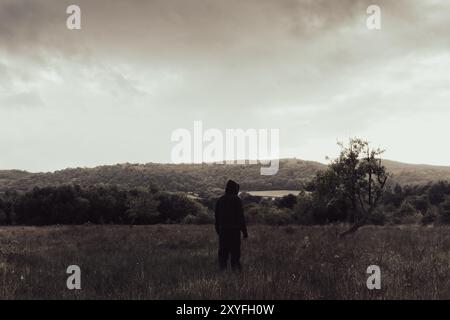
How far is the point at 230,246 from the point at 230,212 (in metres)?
0.78

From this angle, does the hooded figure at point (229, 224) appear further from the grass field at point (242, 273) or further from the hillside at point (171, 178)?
the hillside at point (171, 178)

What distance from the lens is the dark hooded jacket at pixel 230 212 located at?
9758mm

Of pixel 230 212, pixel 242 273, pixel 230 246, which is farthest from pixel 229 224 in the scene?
pixel 242 273

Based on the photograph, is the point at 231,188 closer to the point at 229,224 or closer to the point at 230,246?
the point at 229,224

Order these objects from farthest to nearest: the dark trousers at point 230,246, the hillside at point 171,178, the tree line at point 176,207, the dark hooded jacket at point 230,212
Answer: the hillside at point 171,178
the tree line at point 176,207
the dark hooded jacket at point 230,212
the dark trousers at point 230,246

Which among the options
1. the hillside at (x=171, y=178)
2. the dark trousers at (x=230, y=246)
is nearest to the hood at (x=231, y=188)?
the dark trousers at (x=230, y=246)

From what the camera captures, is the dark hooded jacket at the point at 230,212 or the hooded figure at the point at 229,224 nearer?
the hooded figure at the point at 229,224

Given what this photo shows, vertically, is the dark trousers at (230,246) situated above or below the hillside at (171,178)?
above

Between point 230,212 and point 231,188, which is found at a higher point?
point 231,188

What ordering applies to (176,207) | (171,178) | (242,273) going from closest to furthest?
(242,273) → (176,207) → (171,178)

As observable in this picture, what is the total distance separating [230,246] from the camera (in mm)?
9609

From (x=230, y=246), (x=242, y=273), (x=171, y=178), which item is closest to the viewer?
(x=242, y=273)
